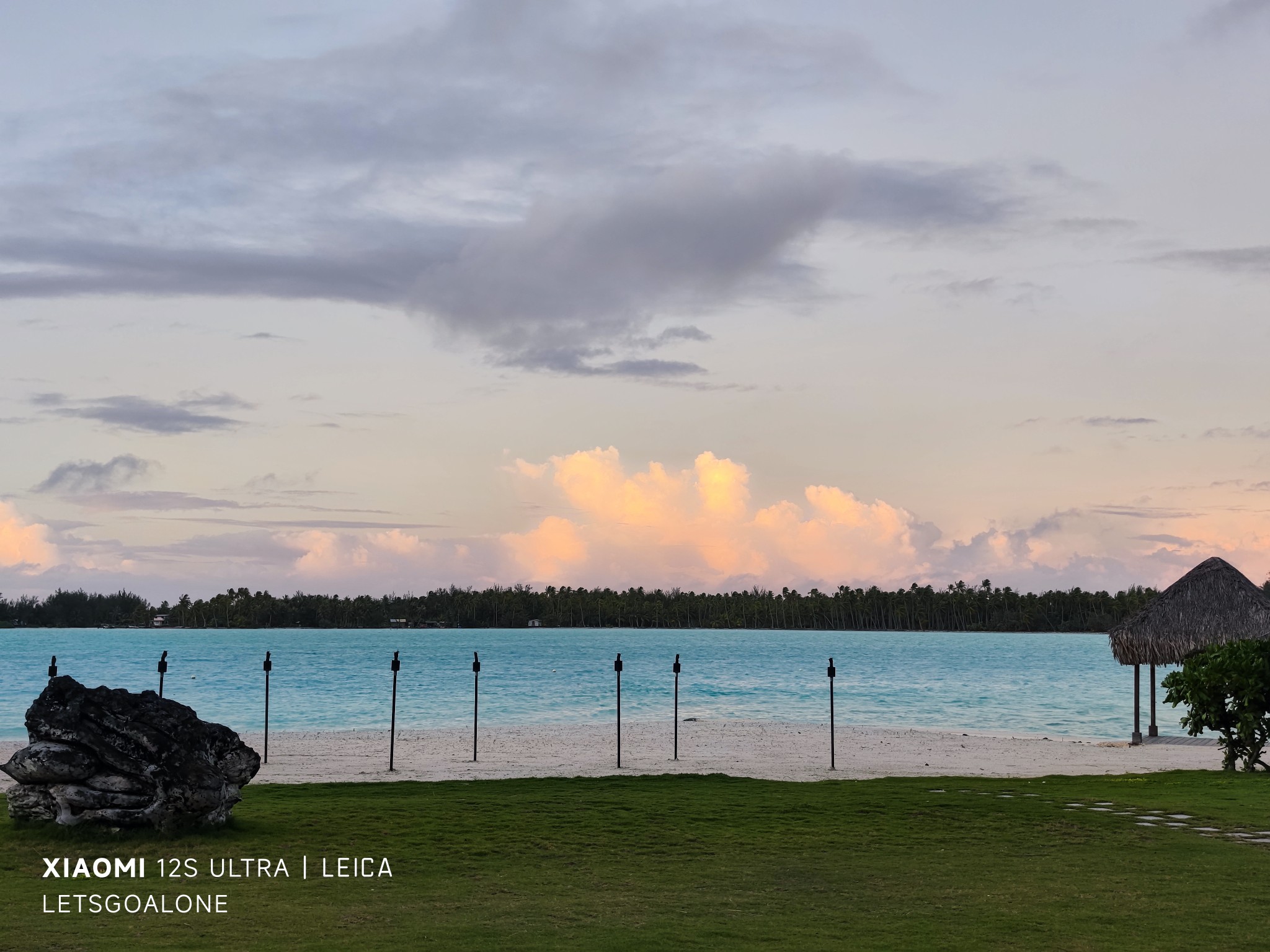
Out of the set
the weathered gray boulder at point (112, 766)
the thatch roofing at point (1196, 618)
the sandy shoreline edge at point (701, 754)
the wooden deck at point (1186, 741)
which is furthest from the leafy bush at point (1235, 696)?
the weathered gray boulder at point (112, 766)

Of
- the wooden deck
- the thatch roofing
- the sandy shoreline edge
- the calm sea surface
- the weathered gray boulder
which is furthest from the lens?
the calm sea surface

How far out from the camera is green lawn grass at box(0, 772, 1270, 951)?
9.80 metres

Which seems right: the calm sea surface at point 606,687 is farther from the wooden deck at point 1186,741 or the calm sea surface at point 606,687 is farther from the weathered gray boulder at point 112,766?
the weathered gray boulder at point 112,766

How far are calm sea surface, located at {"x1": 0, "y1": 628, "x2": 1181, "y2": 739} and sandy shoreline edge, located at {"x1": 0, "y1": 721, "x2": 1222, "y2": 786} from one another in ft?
30.3

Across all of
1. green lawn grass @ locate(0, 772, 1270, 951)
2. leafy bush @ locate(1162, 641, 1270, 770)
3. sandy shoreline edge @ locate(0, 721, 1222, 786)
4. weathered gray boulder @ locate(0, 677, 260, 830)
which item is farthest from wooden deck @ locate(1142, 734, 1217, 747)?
weathered gray boulder @ locate(0, 677, 260, 830)

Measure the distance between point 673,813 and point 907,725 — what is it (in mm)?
33955

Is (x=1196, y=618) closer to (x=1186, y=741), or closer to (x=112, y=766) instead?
(x=1186, y=741)

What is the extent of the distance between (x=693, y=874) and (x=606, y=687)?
227ft

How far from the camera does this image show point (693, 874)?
42.0 feet

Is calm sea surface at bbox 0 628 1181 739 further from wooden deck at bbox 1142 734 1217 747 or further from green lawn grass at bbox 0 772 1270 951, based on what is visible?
green lawn grass at bbox 0 772 1270 951

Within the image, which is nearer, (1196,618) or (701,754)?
(701,754)

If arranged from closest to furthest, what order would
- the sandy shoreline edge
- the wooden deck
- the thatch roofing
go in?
the sandy shoreline edge
the thatch roofing
the wooden deck

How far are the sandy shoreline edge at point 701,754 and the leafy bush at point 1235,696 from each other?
2.20m

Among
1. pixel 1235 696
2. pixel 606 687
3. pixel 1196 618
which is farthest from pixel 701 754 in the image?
pixel 606 687
